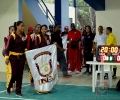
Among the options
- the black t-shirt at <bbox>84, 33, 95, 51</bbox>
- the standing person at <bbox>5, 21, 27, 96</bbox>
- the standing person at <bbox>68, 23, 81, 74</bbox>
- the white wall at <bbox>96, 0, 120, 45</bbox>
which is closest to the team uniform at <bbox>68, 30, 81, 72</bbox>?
the standing person at <bbox>68, 23, 81, 74</bbox>

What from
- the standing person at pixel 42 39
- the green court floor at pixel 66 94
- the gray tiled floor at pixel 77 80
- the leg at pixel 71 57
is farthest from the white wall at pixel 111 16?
the standing person at pixel 42 39

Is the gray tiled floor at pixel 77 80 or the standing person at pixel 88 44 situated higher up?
the standing person at pixel 88 44

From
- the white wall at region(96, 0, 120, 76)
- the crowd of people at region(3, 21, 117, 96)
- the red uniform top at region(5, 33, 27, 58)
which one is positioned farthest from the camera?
the white wall at region(96, 0, 120, 76)

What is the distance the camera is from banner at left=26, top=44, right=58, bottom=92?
25.6 ft

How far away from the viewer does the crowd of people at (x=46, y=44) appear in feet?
24.5

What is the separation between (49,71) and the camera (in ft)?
26.7

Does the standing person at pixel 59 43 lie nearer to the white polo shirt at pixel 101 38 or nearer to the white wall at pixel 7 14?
the white polo shirt at pixel 101 38

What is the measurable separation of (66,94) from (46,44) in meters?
1.50

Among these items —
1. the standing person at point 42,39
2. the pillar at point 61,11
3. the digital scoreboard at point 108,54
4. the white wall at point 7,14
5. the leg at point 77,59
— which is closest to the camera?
the digital scoreboard at point 108,54

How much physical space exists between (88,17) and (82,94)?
20219 millimetres

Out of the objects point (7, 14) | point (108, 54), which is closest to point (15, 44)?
point (108, 54)

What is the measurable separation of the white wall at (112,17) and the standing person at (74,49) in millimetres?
997

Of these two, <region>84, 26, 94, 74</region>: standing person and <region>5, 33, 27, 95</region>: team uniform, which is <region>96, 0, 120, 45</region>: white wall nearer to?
<region>84, 26, 94, 74</region>: standing person

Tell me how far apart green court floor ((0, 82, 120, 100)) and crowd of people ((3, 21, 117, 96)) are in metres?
0.25
